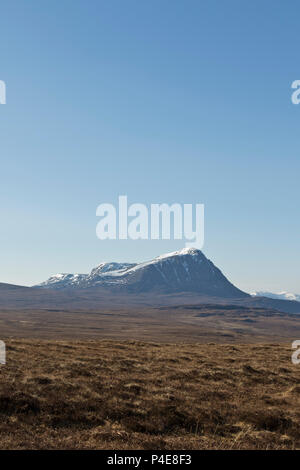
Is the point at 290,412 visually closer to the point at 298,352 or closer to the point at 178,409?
the point at 178,409

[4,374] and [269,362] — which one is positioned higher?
[4,374]

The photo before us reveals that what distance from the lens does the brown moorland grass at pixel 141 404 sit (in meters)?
15.1

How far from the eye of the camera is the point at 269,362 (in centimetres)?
3266

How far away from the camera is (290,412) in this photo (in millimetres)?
19000

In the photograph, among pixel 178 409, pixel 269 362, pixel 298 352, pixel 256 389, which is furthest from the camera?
pixel 298 352

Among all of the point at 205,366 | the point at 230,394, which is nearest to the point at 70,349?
the point at 205,366

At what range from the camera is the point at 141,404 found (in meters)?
18.7

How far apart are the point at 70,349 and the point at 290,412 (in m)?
19.9

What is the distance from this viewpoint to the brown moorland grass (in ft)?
49.4
